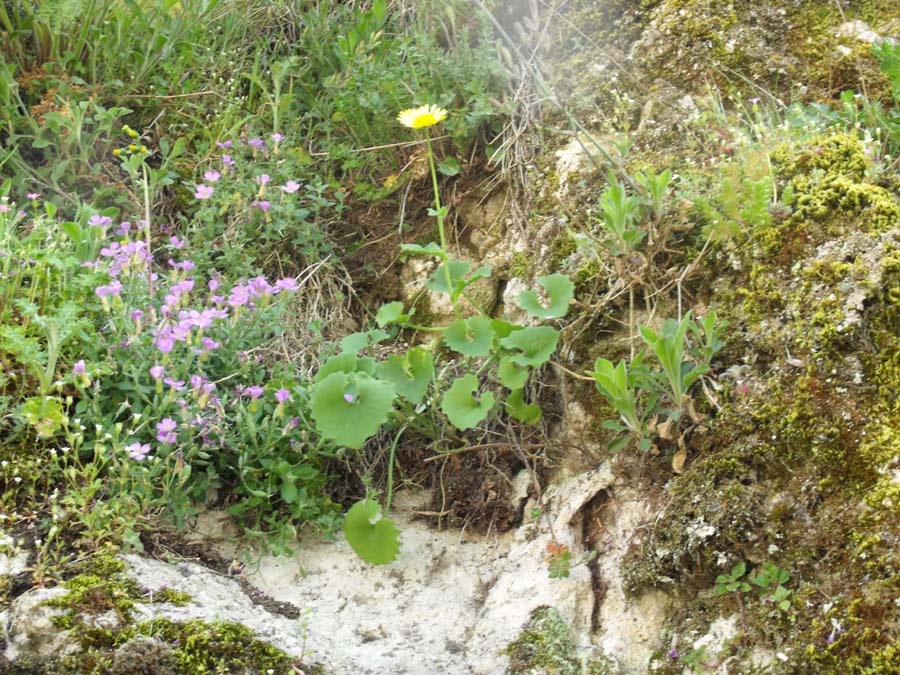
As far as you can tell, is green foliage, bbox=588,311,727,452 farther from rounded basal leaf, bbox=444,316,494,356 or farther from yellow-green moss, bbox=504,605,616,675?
yellow-green moss, bbox=504,605,616,675

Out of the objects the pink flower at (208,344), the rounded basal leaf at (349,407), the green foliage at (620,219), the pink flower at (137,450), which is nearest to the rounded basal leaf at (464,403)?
the rounded basal leaf at (349,407)

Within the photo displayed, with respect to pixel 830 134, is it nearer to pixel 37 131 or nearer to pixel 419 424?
pixel 419 424

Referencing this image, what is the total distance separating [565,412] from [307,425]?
Result: 30.6 inches

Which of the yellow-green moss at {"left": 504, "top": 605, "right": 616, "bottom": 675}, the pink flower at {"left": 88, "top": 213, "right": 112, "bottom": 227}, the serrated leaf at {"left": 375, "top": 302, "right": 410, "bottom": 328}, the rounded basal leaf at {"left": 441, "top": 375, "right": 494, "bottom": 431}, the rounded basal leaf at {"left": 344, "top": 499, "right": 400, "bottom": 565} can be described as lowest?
the yellow-green moss at {"left": 504, "top": 605, "right": 616, "bottom": 675}

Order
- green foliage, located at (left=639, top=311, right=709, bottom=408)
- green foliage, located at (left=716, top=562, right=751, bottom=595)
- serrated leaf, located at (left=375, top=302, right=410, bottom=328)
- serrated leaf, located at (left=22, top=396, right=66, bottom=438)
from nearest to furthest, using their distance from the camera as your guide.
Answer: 1. green foliage, located at (left=716, top=562, right=751, bottom=595)
2. green foliage, located at (left=639, top=311, right=709, bottom=408)
3. serrated leaf, located at (left=22, top=396, right=66, bottom=438)
4. serrated leaf, located at (left=375, top=302, right=410, bottom=328)

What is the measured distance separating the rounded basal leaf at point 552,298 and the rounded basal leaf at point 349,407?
1.68 ft

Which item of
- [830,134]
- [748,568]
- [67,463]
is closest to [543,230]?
[830,134]

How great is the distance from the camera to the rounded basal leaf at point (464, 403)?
8.47ft

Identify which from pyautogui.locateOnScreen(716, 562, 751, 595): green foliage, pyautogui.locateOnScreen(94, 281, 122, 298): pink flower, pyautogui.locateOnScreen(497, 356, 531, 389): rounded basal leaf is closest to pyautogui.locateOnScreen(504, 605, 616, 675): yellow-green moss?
pyautogui.locateOnScreen(716, 562, 751, 595): green foliage

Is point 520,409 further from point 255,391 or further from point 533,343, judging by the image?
point 255,391

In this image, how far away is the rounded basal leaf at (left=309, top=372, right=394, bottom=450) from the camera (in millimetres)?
2498

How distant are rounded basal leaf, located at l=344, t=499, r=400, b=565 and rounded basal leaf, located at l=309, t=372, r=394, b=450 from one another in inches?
7.5

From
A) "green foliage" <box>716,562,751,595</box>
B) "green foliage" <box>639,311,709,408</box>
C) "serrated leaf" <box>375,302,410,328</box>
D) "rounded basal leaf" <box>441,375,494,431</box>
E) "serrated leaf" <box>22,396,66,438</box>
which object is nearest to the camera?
"green foliage" <box>716,562,751,595</box>

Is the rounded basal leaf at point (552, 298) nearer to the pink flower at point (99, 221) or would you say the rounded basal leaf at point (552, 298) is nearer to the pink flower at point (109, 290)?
the pink flower at point (109, 290)
